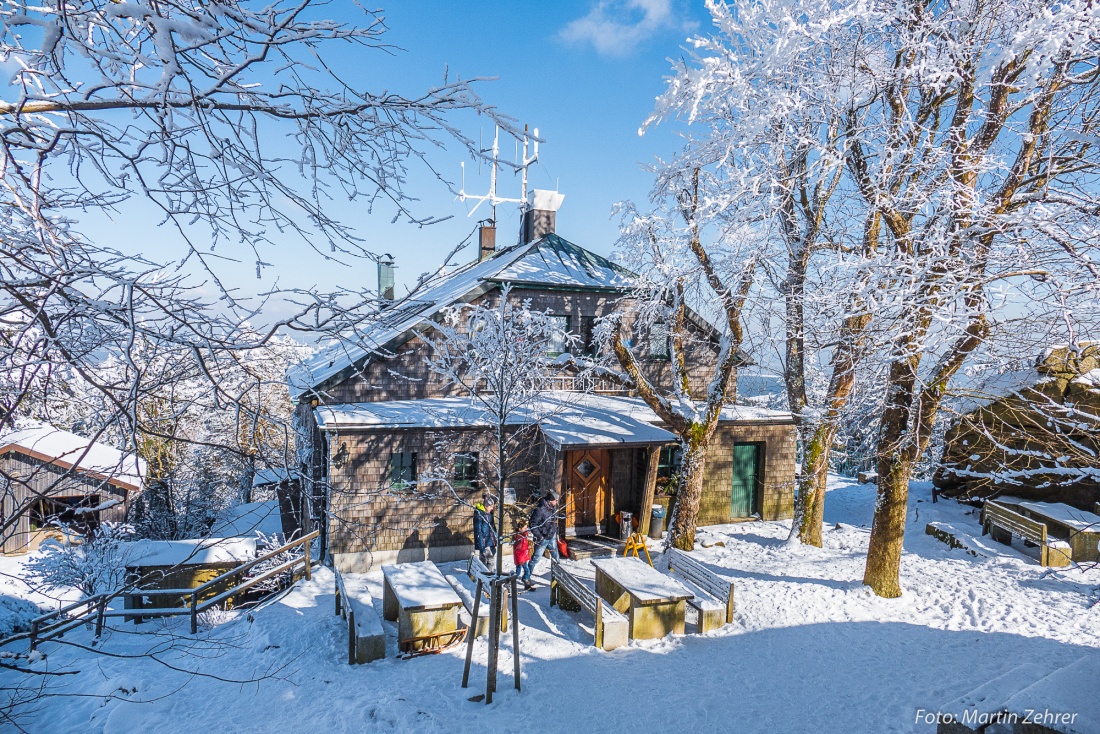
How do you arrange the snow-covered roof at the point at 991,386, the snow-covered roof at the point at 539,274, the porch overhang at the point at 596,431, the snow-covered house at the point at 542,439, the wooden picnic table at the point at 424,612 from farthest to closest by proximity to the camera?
the snow-covered roof at the point at 539,274 → the porch overhang at the point at 596,431 → the snow-covered house at the point at 542,439 → the wooden picnic table at the point at 424,612 → the snow-covered roof at the point at 991,386

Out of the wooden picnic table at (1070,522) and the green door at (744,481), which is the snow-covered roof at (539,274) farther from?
the wooden picnic table at (1070,522)

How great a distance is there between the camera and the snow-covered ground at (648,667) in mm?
6844

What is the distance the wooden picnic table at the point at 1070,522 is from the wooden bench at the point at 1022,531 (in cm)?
26

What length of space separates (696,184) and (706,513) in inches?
316

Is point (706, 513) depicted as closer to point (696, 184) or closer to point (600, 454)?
point (600, 454)

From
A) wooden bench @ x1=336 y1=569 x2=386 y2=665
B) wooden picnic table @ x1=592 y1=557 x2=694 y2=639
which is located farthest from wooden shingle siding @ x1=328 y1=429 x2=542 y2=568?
wooden picnic table @ x1=592 y1=557 x2=694 y2=639

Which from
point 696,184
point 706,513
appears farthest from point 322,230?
point 706,513

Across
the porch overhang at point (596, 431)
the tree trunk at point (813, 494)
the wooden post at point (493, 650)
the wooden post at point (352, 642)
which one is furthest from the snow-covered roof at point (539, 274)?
the wooden post at point (493, 650)

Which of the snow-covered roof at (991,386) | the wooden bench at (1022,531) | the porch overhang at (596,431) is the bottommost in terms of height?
the wooden bench at (1022,531)

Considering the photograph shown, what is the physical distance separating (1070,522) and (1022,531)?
1.03 meters

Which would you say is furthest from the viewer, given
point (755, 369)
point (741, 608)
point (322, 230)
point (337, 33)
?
point (755, 369)

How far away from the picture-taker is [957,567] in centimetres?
1137

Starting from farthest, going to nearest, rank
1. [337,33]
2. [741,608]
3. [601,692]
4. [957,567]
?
[957,567] < [741,608] < [601,692] < [337,33]

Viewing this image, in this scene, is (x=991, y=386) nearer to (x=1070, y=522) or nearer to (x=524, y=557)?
(x=1070, y=522)
